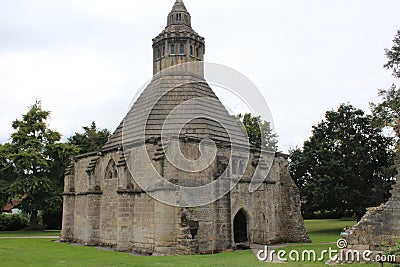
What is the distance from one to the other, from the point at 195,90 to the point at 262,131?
2111 cm

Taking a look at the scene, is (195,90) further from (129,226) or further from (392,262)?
(392,262)

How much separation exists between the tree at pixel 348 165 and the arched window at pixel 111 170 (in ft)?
50.6

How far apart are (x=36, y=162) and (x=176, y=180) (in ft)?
67.4

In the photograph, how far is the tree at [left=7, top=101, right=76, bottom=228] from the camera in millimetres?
33781

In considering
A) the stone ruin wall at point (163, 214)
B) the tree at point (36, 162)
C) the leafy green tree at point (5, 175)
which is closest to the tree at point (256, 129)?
the stone ruin wall at point (163, 214)

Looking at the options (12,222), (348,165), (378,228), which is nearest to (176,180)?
(378,228)

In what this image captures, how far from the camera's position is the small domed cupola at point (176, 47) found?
2581 cm

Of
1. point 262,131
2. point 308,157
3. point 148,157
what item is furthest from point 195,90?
point 262,131

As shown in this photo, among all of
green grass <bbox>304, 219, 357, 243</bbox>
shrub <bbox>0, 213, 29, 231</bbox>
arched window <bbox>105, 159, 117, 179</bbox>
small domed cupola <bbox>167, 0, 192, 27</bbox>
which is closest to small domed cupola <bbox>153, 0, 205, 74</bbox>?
small domed cupola <bbox>167, 0, 192, 27</bbox>

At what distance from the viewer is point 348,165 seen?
29750 mm

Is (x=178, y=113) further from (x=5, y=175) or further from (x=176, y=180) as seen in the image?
(x=5, y=175)

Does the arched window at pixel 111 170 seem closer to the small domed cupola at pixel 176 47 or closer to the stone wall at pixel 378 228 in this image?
the small domed cupola at pixel 176 47

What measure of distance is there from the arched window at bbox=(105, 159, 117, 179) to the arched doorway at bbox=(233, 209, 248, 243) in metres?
7.37

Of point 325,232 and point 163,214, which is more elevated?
point 163,214
